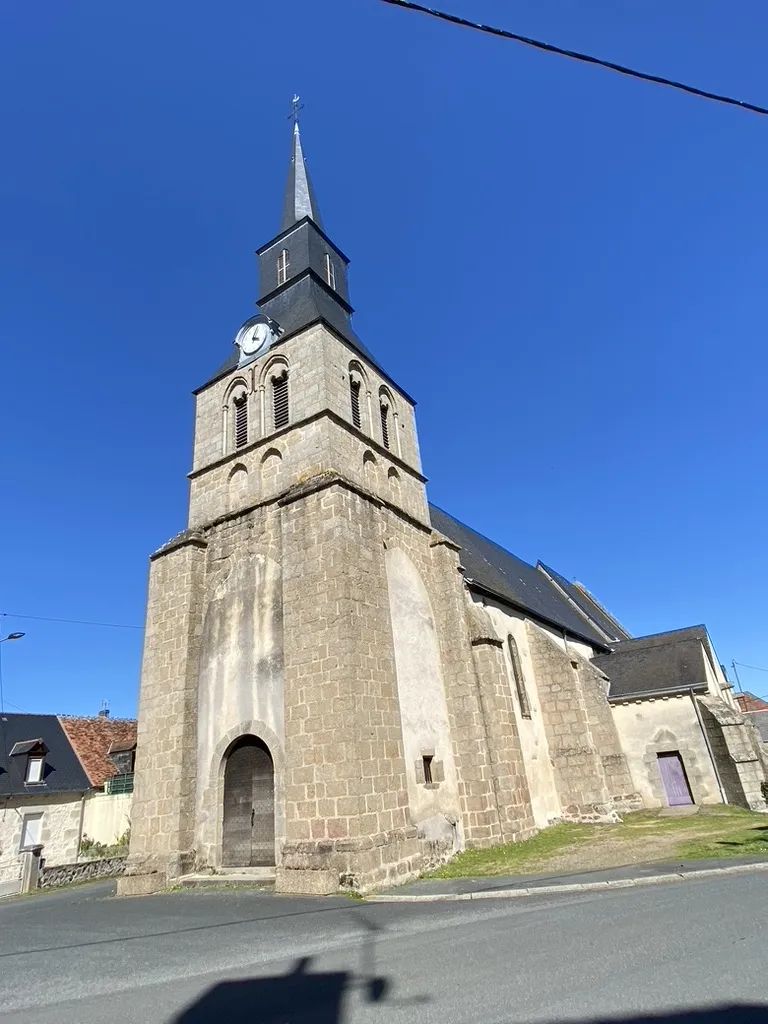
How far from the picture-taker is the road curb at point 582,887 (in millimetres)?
7172

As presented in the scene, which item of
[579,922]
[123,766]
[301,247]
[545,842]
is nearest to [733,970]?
[579,922]

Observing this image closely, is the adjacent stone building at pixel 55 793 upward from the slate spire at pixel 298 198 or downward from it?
downward

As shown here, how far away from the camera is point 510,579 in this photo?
22219 millimetres

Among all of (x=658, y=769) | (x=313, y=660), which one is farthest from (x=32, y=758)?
(x=658, y=769)

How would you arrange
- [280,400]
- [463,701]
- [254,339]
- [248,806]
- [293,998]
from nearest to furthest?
[293,998], [248,806], [463,701], [280,400], [254,339]

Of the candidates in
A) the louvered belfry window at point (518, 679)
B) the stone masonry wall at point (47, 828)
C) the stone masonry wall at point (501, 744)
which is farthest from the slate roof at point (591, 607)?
the stone masonry wall at point (47, 828)

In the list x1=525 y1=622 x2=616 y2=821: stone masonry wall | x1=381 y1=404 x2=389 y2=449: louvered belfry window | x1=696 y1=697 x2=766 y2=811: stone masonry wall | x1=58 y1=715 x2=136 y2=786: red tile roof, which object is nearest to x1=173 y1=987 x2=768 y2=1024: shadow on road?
x1=381 y1=404 x2=389 y2=449: louvered belfry window

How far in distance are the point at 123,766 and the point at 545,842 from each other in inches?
719

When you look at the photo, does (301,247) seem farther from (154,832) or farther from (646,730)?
(646,730)

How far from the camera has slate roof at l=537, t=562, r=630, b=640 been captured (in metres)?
29.8

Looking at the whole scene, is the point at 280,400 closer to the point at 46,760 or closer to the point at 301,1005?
the point at 301,1005

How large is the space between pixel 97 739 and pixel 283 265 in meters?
22.2

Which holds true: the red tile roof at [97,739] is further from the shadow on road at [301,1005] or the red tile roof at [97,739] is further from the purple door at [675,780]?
the shadow on road at [301,1005]

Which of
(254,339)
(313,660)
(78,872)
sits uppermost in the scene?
(254,339)
